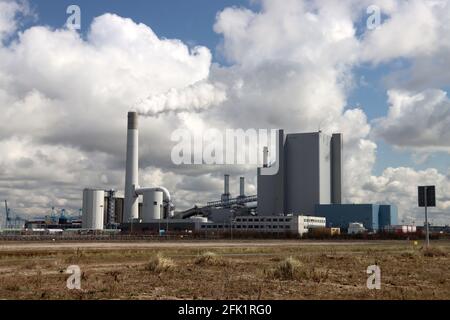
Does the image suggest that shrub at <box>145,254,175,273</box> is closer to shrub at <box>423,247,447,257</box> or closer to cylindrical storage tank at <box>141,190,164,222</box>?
shrub at <box>423,247,447,257</box>

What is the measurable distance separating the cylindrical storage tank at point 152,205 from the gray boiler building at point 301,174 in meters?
35.6

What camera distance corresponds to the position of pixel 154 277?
27.4 meters

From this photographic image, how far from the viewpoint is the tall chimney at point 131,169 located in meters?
160

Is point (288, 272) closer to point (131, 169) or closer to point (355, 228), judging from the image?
point (131, 169)

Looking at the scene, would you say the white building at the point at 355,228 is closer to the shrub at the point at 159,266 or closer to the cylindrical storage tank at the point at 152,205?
the cylindrical storage tank at the point at 152,205

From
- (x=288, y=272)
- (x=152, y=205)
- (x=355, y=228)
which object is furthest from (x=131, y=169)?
(x=288, y=272)

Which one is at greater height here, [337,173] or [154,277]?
[337,173]

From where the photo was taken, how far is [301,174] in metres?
192
